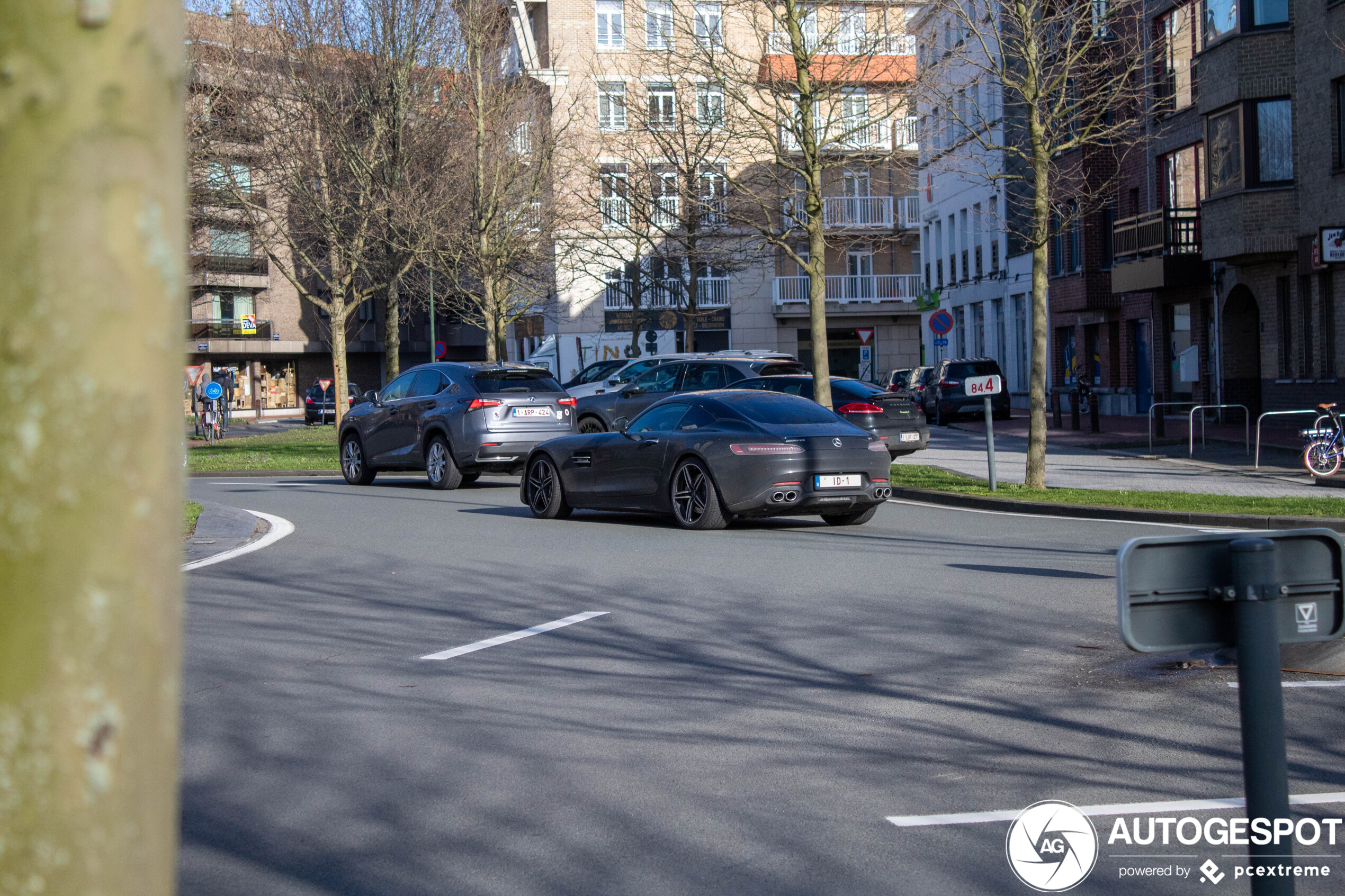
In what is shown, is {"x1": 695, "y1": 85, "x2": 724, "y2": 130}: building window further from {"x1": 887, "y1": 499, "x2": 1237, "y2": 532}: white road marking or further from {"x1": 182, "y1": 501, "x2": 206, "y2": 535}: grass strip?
{"x1": 182, "y1": 501, "x2": 206, "y2": 535}: grass strip

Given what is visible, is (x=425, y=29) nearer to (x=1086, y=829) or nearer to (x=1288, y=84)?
(x=1288, y=84)

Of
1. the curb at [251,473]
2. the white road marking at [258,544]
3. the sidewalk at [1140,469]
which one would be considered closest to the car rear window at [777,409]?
the white road marking at [258,544]

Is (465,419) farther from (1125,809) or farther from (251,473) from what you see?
(1125,809)

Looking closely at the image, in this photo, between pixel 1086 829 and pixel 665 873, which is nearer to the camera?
pixel 665 873

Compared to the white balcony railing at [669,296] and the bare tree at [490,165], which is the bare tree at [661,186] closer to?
the white balcony railing at [669,296]

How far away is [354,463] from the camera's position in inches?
866

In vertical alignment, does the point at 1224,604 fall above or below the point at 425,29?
below

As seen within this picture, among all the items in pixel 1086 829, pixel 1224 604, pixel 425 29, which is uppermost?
pixel 425 29

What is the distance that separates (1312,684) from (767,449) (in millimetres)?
7635

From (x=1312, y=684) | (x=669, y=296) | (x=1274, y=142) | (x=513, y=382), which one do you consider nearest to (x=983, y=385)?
(x=513, y=382)

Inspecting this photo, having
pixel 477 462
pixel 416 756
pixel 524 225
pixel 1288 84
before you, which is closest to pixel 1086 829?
pixel 416 756

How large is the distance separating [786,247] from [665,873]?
2120 cm

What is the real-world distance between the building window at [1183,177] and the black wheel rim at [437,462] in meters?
21.5

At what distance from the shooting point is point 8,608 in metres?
1.49
